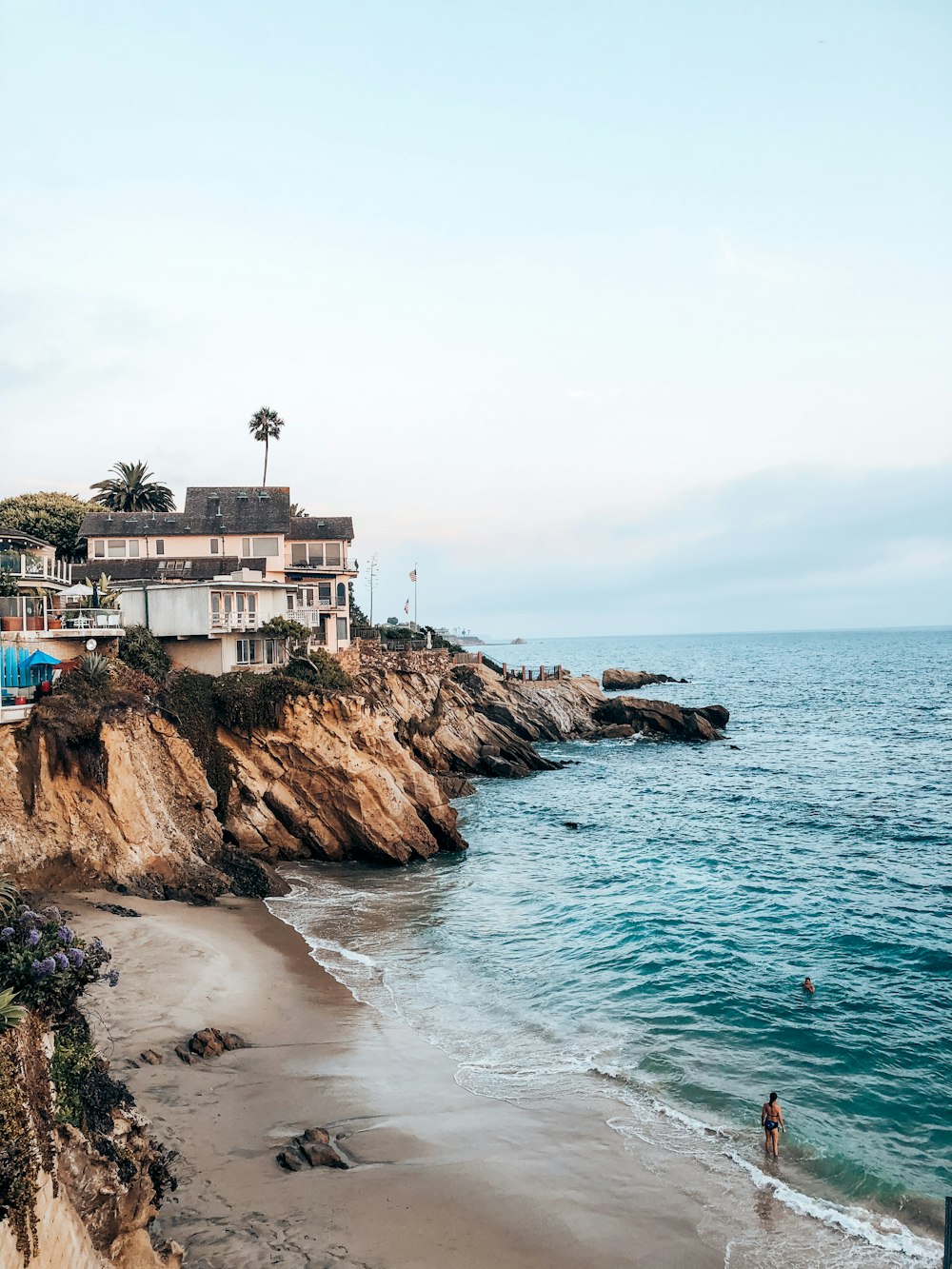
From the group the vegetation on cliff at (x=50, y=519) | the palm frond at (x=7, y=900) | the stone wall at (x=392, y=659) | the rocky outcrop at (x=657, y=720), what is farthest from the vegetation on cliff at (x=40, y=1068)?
the rocky outcrop at (x=657, y=720)

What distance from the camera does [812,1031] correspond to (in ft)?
80.2

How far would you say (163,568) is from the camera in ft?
177

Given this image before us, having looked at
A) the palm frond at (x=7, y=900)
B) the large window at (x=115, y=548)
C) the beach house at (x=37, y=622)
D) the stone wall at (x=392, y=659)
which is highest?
the large window at (x=115, y=548)

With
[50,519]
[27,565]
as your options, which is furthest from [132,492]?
[27,565]

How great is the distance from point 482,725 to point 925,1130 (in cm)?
5567

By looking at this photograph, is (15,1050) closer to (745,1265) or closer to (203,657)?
(745,1265)

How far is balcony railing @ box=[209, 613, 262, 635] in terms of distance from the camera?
42.0 metres

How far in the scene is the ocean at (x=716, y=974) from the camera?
1864cm

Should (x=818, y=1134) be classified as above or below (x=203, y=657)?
below

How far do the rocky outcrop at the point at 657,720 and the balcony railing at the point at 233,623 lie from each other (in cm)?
5295

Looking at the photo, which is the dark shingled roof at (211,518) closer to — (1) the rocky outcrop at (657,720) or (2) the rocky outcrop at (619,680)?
(1) the rocky outcrop at (657,720)

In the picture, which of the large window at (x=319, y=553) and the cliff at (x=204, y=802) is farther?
the large window at (x=319, y=553)

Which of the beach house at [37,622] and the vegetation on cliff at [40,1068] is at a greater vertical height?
the beach house at [37,622]

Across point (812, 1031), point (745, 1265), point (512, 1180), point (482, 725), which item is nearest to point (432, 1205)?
point (512, 1180)
